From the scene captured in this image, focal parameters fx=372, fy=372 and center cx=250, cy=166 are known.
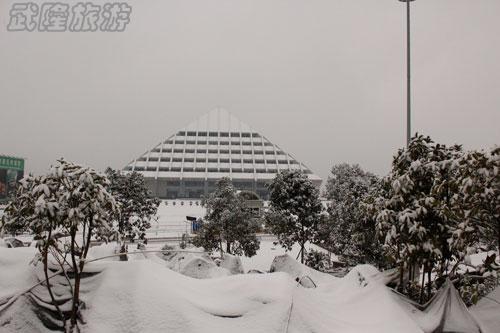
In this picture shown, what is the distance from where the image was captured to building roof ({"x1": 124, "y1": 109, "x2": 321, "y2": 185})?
9348cm

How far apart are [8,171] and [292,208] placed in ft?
215

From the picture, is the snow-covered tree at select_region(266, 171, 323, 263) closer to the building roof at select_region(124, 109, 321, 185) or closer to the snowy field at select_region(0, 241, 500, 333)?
the snowy field at select_region(0, 241, 500, 333)

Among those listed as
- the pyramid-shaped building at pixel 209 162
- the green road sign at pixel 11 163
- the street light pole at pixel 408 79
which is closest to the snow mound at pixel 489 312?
the street light pole at pixel 408 79

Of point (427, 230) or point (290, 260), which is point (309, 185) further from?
point (427, 230)

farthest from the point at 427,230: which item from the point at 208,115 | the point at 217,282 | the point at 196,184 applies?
the point at 208,115

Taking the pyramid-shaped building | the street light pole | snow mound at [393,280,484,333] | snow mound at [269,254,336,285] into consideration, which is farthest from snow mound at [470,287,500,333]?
the pyramid-shaped building

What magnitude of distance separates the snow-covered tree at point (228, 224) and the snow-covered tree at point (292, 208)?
1.65 m

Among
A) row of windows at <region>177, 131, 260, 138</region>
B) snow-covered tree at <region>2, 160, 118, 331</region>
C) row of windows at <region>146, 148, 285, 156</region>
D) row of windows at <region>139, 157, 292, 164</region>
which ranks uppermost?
row of windows at <region>177, 131, 260, 138</region>

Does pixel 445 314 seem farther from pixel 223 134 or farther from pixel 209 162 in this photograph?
pixel 223 134

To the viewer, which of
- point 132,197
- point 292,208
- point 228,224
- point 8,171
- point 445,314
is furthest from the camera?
point 8,171

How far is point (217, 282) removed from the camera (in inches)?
225

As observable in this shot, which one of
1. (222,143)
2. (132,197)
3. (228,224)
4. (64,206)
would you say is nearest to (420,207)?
(64,206)

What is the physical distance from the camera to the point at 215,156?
3944 inches

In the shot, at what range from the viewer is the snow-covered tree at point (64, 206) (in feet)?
16.2
